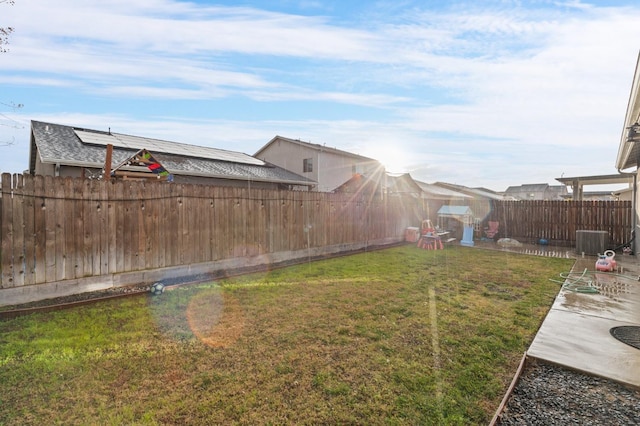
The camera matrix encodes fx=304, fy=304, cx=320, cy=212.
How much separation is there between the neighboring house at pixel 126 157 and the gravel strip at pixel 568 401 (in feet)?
36.4

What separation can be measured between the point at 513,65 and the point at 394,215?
649cm

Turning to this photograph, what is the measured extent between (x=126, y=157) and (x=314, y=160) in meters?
12.4

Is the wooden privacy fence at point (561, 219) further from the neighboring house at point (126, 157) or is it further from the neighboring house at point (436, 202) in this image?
the neighboring house at point (126, 157)

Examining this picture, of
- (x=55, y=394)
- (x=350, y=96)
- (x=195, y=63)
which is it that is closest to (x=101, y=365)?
(x=55, y=394)

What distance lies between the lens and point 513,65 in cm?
709

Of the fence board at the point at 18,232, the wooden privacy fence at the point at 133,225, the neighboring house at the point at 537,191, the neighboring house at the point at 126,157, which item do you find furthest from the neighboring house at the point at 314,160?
the neighboring house at the point at 537,191

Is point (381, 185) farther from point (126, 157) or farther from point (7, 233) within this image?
point (7, 233)

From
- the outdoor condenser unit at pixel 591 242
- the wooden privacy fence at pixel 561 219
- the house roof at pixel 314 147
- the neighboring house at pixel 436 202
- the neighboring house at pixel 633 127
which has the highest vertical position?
the house roof at pixel 314 147

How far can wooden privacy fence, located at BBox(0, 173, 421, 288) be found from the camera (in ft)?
15.2

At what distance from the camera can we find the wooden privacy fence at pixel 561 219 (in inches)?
437

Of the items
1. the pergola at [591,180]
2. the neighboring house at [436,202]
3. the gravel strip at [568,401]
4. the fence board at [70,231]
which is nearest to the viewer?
the gravel strip at [568,401]

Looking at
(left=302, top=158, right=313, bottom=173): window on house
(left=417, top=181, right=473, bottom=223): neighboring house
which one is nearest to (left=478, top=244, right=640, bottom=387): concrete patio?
(left=417, top=181, right=473, bottom=223): neighboring house

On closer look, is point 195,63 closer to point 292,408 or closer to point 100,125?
point 292,408

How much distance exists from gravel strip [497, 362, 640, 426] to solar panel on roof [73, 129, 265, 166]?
15.8 metres
